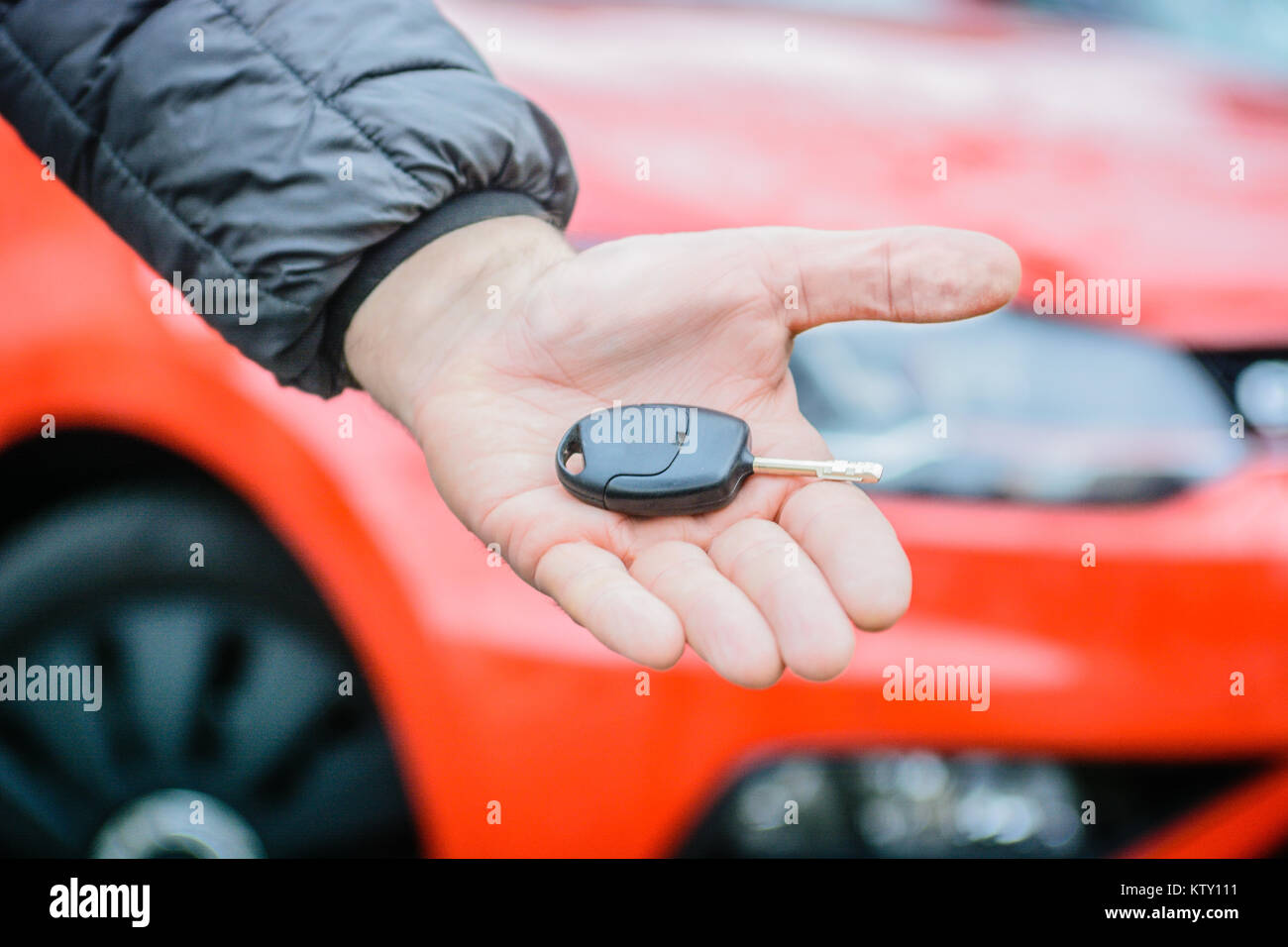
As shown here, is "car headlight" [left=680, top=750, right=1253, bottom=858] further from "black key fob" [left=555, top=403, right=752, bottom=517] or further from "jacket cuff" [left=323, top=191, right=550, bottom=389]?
"jacket cuff" [left=323, top=191, right=550, bottom=389]

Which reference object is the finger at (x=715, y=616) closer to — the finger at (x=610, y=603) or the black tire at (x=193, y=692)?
the finger at (x=610, y=603)

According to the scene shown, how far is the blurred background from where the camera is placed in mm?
1425

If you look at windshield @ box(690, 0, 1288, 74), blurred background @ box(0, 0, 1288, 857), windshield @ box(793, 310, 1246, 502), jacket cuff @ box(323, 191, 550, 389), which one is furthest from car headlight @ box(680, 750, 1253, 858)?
windshield @ box(690, 0, 1288, 74)

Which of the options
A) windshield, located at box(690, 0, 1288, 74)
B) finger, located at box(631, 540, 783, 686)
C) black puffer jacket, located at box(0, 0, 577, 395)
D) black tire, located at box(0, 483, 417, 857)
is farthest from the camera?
windshield, located at box(690, 0, 1288, 74)

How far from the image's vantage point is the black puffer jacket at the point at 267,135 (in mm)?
1323

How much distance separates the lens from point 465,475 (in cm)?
132

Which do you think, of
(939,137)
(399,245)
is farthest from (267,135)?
(939,137)

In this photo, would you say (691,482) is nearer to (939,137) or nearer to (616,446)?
(616,446)

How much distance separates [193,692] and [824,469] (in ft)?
3.08

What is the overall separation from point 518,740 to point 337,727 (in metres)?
0.27

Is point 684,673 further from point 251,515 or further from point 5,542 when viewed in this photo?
Answer: point 5,542

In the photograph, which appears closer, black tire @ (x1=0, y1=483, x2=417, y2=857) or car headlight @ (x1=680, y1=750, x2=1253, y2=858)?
car headlight @ (x1=680, y1=750, x2=1253, y2=858)

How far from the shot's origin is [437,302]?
1397 mm
